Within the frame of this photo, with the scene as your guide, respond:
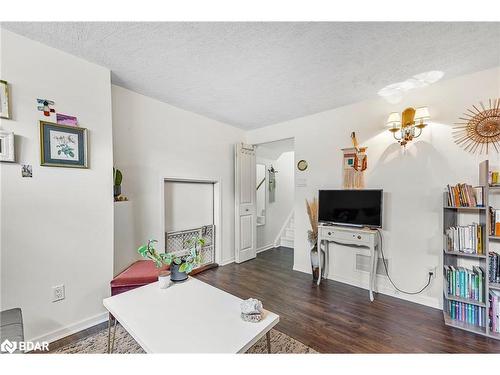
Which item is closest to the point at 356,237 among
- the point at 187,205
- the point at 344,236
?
the point at 344,236

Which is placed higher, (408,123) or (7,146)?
(408,123)

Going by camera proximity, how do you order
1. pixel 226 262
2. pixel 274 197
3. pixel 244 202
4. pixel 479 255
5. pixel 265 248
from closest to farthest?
pixel 479 255 → pixel 226 262 → pixel 244 202 → pixel 265 248 → pixel 274 197

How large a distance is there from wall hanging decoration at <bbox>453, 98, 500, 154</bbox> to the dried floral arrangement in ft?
5.68

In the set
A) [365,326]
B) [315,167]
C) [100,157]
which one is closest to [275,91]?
[315,167]

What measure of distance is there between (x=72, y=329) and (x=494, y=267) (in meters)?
3.74

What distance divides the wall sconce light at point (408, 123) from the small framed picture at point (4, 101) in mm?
3523

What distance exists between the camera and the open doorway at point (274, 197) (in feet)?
15.6

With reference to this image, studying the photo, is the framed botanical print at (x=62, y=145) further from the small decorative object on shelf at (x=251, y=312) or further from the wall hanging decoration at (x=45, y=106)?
the small decorative object on shelf at (x=251, y=312)

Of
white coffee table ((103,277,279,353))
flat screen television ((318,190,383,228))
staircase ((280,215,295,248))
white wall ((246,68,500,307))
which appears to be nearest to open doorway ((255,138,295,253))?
staircase ((280,215,295,248))

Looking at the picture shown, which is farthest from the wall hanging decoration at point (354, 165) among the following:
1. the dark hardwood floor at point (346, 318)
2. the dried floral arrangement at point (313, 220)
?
the dark hardwood floor at point (346, 318)

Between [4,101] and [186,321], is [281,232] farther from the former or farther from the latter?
[4,101]

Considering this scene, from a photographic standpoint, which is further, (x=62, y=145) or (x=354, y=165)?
(x=354, y=165)

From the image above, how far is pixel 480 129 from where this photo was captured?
2.05 meters

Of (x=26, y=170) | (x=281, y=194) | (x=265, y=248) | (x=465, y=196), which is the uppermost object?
(x=26, y=170)
